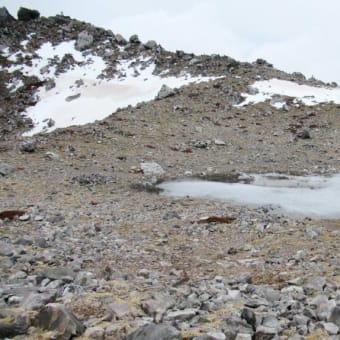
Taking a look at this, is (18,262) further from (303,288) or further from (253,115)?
(253,115)

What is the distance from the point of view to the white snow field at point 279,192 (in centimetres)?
1816

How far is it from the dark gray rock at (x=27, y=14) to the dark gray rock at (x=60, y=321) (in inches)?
2803

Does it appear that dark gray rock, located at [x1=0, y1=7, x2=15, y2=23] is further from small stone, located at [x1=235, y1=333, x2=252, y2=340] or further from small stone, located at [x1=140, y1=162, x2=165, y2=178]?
A: small stone, located at [x1=235, y1=333, x2=252, y2=340]

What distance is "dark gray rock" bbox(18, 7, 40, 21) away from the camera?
70.5 meters

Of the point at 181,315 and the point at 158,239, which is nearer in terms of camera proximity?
the point at 181,315

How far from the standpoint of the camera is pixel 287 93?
42781 mm

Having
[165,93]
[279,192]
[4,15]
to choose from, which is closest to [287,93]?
[165,93]

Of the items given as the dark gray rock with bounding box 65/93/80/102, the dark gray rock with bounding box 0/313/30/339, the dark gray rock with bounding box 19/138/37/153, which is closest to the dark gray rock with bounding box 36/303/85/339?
the dark gray rock with bounding box 0/313/30/339

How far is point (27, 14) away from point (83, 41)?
15.3 m

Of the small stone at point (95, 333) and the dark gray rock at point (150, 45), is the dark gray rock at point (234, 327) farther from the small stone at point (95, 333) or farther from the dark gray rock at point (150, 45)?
the dark gray rock at point (150, 45)

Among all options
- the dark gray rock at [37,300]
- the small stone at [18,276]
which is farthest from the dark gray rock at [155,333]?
the small stone at [18,276]

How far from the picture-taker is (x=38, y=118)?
47.1 meters

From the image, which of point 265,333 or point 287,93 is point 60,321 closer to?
point 265,333

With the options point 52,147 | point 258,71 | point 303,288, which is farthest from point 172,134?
point 303,288
